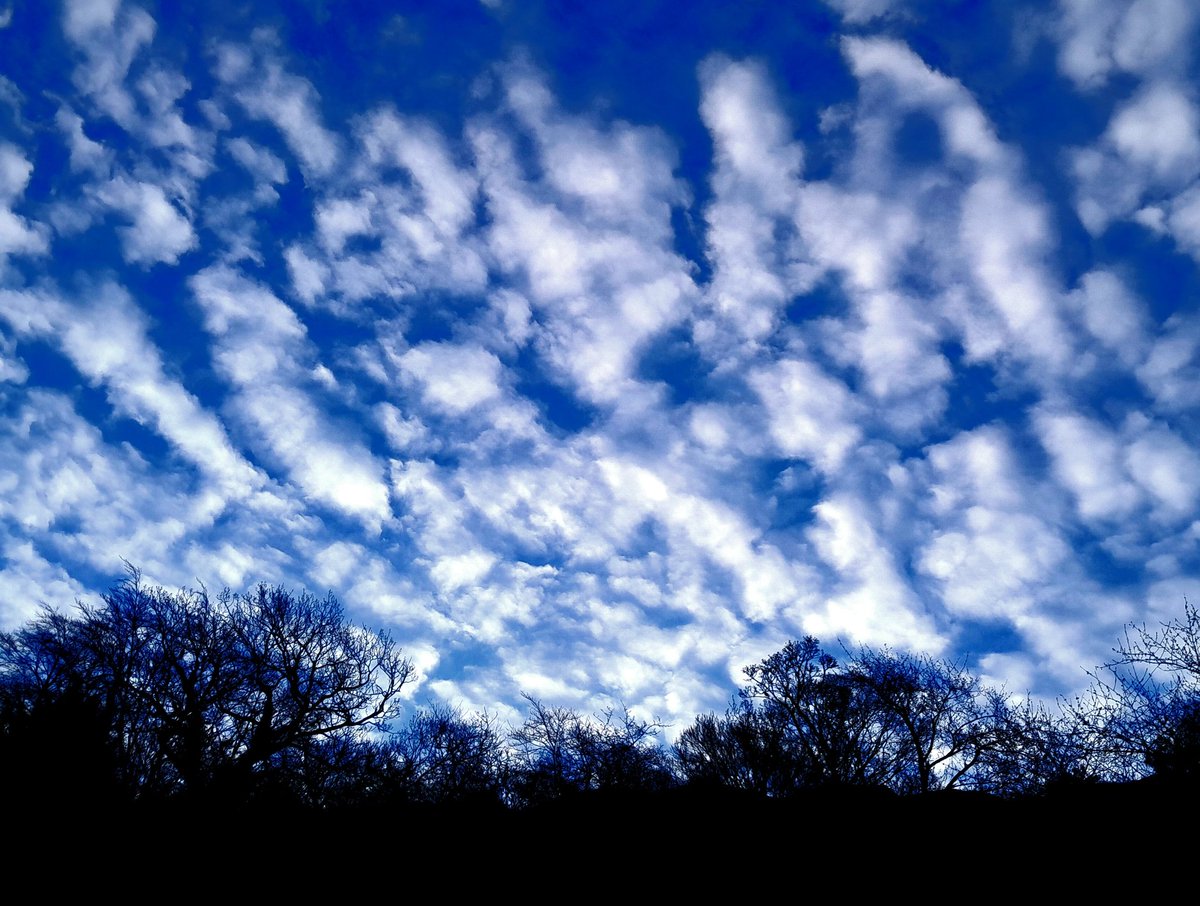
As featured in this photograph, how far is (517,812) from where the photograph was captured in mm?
13234

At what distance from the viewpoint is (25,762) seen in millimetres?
13719

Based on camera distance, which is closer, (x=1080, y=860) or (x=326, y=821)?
(x=1080, y=860)

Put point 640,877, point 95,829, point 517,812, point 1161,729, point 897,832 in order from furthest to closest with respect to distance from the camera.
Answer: point 1161,729 < point 517,812 < point 95,829 < point 897,832 < point 640,877

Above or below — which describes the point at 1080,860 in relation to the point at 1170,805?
below

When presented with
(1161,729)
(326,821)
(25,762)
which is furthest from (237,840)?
(1161,729)

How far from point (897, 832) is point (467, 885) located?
819cm

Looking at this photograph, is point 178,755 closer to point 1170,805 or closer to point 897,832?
point 897,832

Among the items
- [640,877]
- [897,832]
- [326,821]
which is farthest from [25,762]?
[897,832]

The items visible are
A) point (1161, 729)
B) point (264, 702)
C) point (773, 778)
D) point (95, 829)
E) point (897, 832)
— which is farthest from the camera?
point (773, 778)

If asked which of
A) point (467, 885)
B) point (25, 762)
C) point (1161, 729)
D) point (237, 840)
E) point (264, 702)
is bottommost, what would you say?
point (467, 885)

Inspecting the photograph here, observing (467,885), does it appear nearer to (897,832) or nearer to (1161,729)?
(897,832)

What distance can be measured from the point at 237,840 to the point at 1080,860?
1540 centimetres

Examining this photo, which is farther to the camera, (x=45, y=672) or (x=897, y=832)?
(x=45, y=672)

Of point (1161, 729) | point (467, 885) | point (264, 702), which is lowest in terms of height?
point (467, 885)
